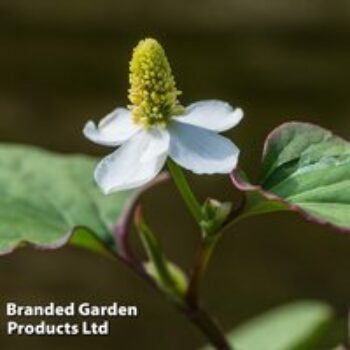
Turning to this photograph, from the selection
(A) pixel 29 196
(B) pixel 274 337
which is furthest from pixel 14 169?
(B) pixel 274 337

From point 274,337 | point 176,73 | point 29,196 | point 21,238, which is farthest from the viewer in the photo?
point 176,73

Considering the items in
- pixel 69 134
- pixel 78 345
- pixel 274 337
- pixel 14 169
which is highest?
pixel 14 169

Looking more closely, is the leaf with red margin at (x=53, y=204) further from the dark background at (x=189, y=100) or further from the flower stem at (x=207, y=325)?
the dark background at (x=189, y=100)

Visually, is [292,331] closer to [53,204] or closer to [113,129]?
[53,204]

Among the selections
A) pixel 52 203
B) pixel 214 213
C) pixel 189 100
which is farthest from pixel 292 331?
pixel 189 100

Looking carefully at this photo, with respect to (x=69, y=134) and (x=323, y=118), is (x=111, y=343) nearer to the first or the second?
(x=69, y=134)

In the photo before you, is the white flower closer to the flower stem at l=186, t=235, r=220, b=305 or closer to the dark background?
the flower stem at l=186, t=235, r=220, b=305

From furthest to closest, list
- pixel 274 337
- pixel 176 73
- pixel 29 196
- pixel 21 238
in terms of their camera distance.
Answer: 1. pixel 176 73
2. pixel 274 337
3. pixel 29 196
4. pixel 21 238
